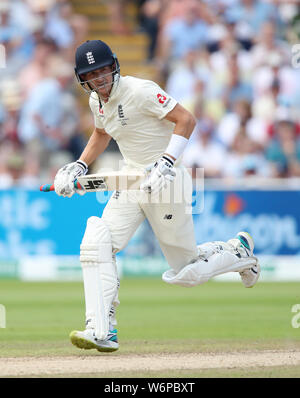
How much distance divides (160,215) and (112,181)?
388 mm

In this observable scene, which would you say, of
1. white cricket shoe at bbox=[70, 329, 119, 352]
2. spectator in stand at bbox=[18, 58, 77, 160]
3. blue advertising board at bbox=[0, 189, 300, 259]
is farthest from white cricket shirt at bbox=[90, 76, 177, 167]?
spectator in stand at bbox=[18, 58, 77, 160]

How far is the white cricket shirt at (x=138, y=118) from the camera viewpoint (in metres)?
5.44

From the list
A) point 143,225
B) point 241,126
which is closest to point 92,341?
point 143,225

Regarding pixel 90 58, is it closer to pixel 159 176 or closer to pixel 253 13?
pixel 159 176

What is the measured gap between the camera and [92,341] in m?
5.28

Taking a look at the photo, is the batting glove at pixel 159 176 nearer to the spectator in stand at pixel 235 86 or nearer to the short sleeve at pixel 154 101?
the short sleeve at pixel 154 101

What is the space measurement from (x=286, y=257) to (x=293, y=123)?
1940 millimetres

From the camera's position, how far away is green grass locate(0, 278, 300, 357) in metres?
5.91

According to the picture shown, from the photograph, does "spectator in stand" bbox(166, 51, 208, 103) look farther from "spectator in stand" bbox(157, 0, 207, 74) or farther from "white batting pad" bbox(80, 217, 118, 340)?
"white batting pad" bbox(80, 217, 118, 340)

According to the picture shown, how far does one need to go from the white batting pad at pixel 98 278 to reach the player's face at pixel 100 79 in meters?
0.86

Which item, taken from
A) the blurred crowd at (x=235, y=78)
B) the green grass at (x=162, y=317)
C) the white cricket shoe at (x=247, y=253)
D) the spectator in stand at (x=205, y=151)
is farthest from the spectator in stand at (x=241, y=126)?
the white cricket shoe at (x=247, y=253)

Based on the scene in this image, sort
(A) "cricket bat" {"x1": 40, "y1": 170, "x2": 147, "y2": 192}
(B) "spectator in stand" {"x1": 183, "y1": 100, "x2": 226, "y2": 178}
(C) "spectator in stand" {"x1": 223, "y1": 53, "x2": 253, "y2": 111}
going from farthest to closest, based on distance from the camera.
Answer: (C) "spectator in stand" {"x1": 223, "y1": 53, "x2": 253, "y2": 111} → (B) "spectator in stand" {"x1": 183, "y1": 100, "x2": 226, "y2": 178} → (A) "cricket bat" {"x1": 40, "y1": 170, "x2": 147, "y2": 192}

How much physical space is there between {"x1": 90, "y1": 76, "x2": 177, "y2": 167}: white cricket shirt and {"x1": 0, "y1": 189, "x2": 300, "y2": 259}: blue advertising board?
5226mm

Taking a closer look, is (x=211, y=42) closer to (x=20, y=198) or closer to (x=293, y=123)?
(x=293, y=123)
